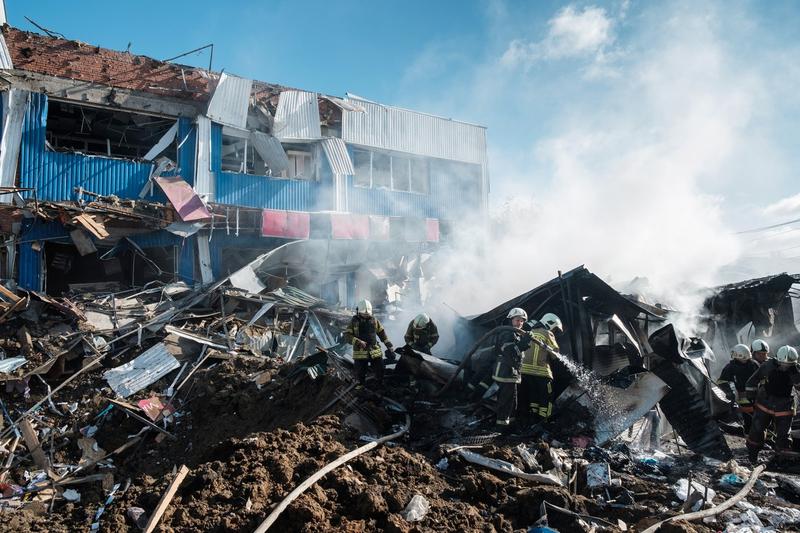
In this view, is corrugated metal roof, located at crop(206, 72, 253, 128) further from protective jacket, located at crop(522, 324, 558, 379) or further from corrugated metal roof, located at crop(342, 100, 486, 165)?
protective jacket, located at crop(522, 324, 558, 379)

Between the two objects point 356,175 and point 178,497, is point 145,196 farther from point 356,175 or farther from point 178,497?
point 178,497

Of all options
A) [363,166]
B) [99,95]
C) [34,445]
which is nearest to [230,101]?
[99,95]

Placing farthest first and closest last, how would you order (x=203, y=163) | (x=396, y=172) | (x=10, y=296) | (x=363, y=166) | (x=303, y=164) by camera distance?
(x=396, y=172), (x=363, y=166), (x=303, y=164), (x=203, y=163), (x=10, y=296)

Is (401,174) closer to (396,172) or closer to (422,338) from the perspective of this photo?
(396,172)

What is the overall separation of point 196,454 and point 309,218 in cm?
917

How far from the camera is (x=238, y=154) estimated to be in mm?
15016

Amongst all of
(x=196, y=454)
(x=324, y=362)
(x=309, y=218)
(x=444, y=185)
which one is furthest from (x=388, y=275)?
(x=196, y=454)

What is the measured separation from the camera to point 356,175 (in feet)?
55.7

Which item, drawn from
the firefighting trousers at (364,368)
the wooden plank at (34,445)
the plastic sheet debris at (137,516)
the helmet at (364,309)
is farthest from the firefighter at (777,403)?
the wooden plank at (34,445)

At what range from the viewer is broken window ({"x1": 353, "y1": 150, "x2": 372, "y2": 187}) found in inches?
670

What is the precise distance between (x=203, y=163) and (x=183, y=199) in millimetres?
1322

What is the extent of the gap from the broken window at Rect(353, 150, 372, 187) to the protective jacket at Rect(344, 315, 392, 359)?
9.66 metres

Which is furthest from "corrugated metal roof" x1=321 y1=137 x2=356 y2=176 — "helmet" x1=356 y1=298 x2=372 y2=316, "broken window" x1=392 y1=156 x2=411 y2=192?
"helmet" x1=356 y1=298 x2=372 y2=316

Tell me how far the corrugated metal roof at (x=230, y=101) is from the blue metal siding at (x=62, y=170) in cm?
242
